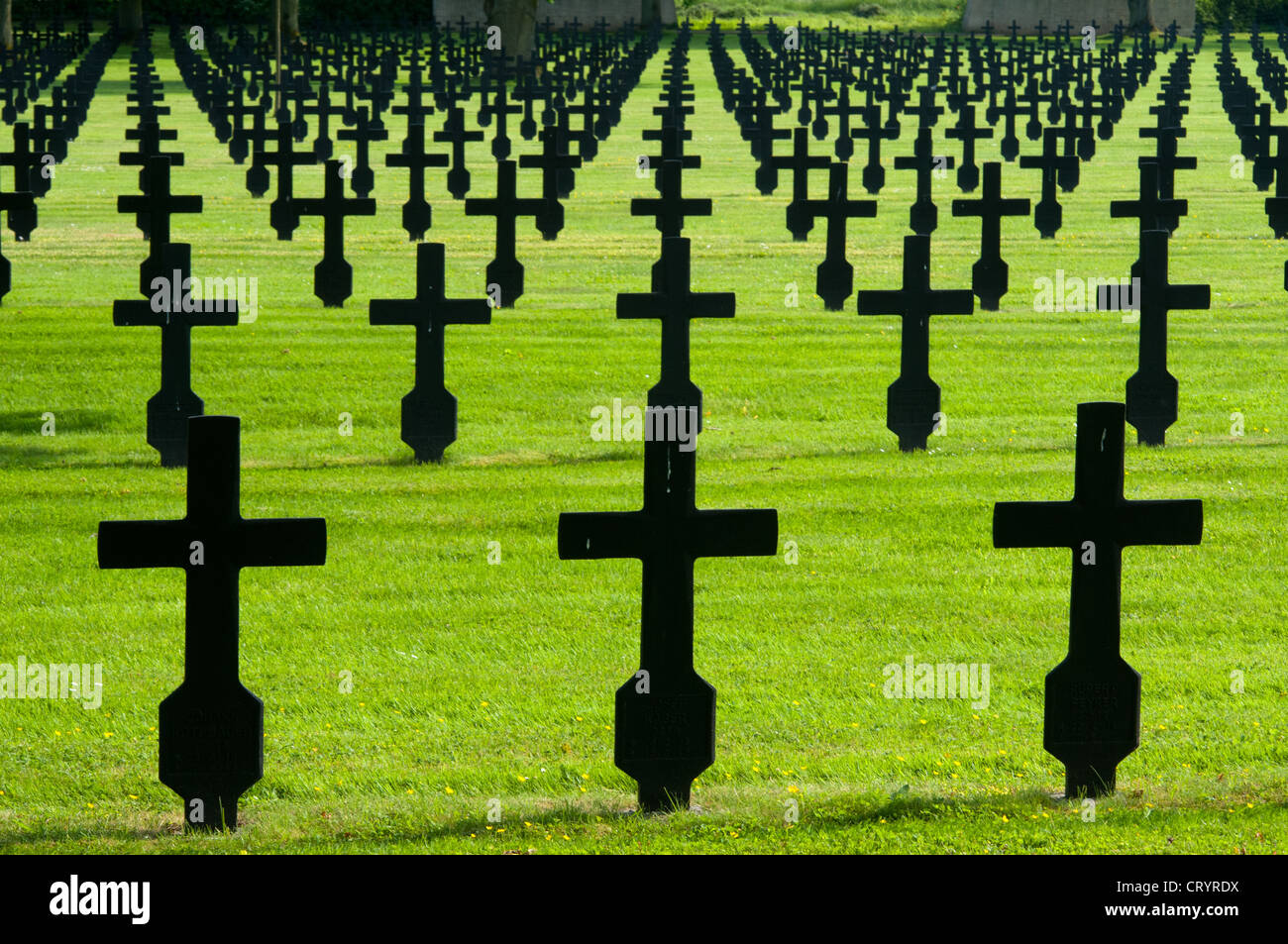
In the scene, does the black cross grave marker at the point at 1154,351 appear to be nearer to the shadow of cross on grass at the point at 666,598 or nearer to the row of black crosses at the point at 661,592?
the row of black crosses at the point at 661,592

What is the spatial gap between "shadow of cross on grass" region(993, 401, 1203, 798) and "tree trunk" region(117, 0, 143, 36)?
187ft

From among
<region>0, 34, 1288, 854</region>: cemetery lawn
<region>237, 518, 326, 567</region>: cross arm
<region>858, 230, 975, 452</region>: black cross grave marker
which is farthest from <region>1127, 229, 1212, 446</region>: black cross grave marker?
<region>237, 518, 326, 567</region>: cross arm

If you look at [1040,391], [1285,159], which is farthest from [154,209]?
[1285,159]

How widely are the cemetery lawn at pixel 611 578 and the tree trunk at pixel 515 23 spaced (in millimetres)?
31899

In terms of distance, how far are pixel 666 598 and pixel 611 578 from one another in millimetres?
3118

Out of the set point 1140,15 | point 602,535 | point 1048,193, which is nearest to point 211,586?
point 602,535

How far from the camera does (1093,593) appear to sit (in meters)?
5.79

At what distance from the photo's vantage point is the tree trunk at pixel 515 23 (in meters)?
49.6

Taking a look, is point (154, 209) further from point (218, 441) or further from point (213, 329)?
point (218, 441)

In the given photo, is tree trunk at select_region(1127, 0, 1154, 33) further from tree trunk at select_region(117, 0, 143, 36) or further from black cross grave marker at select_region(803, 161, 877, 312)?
black cross grave marker at select_region(803, 161, 877, 312)

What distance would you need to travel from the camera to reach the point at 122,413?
1265cm

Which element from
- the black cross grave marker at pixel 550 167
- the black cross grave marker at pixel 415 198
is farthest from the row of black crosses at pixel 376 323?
the black cross grave marker at pixel 415 198

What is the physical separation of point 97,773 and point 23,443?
599 cm

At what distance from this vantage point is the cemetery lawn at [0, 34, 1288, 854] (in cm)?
590
